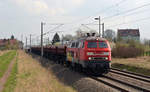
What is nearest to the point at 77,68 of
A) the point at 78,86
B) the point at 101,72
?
the point at 101,72

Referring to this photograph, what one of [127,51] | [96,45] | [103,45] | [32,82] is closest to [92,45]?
[96,45]

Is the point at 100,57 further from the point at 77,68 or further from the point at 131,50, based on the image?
the point at 131,50

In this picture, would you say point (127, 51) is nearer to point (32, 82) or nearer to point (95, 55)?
point (95, 55)

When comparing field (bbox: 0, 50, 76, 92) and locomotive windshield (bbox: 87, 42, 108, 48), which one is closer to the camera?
field (bbox: 0, 50, 76, 92)

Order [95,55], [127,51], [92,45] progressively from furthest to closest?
[127,51]
[92,45]
[95,55]

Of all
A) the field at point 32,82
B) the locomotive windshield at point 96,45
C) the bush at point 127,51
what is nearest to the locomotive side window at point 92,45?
the locomotive windshield at point 96,45

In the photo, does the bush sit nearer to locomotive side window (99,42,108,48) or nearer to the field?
the field

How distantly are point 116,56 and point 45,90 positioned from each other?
25522 mm

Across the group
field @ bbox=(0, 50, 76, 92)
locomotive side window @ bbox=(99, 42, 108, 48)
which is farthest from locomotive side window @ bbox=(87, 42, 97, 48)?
field @ bbox=(0, 50, 76, 92)

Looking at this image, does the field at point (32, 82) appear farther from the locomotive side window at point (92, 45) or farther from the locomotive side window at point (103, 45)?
the locomotive side window at point (103, 45)

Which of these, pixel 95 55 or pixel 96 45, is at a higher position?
pixel 96 45

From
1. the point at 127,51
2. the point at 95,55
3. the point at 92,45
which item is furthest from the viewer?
the point at 127,51

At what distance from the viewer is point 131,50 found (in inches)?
A: 1391

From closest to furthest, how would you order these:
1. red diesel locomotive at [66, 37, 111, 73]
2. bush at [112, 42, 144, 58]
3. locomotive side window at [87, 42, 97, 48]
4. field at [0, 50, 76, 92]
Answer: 1. field at [0, 50, 76, 92]
2. red diesel locomotive at [66, 37, 111, 73]
3. locomotive side window at [87, 42, 97, 48]
4. bush at [112, 42, 144, 58]
